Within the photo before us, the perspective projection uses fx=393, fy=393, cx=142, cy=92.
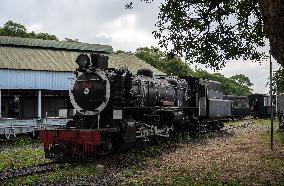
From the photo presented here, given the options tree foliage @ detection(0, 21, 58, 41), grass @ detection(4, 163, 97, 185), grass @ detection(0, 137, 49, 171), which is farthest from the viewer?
tree foliage @ detection(0, 21, 58, 41)

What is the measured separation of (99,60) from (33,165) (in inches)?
161

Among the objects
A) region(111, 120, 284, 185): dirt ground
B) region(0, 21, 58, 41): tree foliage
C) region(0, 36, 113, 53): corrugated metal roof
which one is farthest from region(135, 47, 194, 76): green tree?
region(111, 120, 284, 185): dirt ground

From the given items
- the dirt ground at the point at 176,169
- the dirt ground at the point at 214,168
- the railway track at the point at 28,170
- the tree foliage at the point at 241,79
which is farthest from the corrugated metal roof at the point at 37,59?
the tree foliage at the point at 241,79

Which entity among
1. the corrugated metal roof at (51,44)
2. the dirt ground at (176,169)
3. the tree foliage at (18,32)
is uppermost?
the tree foliage at (18,32)

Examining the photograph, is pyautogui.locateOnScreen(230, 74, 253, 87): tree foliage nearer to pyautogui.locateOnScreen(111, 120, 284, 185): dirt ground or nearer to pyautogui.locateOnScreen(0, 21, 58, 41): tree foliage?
pyautogui.locateOnScreen(0, 21, 58, 41): tree foliage

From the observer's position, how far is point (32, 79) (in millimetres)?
29266

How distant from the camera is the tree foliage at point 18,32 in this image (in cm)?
6273

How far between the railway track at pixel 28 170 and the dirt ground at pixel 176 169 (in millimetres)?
342

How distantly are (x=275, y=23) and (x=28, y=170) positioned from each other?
8589 mm

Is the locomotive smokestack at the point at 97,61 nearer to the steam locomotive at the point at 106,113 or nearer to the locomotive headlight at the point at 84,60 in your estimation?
the steam locomotive at the point at 106,113

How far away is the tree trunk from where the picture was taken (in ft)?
19.2

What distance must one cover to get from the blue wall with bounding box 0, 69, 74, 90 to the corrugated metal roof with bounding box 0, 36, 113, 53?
25.3 feet

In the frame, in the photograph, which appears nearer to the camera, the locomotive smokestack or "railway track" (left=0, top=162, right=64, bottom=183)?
"railway track" (left=0, top=162, right=64, bottom=183)

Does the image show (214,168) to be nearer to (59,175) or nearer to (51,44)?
(59,175)
